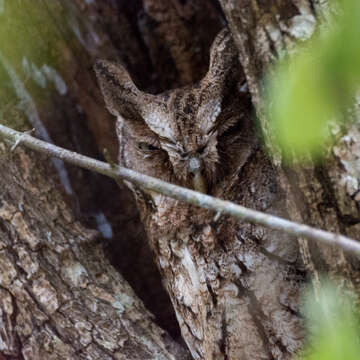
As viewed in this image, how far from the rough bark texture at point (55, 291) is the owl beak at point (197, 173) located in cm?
49

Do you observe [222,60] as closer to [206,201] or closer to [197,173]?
[197,173]

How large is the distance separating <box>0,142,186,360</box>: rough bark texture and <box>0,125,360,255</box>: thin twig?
13.8 inches

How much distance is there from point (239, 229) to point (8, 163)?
0.83 meters

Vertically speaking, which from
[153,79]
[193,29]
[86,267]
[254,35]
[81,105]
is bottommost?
[86,267]

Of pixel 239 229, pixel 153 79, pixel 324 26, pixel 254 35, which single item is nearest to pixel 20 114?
pixel 153 79

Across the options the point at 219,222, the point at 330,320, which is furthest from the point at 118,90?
the point at 330,320

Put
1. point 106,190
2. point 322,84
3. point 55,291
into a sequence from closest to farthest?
1. point 322,84
2. point 55,291
3. point 106,190

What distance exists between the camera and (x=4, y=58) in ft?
6.02

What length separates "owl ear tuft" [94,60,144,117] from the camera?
161 centimetres

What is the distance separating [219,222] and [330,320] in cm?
53

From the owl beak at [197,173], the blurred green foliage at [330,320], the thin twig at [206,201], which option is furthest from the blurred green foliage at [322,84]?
the owl beak at [197,173]

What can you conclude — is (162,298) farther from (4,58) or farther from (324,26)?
(324,26)

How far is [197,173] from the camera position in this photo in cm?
146

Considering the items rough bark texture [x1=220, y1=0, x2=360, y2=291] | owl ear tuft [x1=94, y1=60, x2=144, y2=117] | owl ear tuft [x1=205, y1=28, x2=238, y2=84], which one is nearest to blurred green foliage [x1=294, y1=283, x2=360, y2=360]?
rough bark texture [x1=220, y1=0, x2=360, y2=291]
